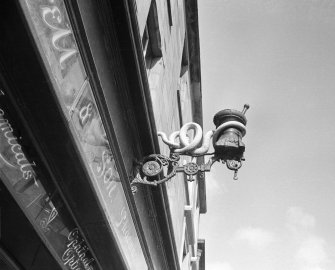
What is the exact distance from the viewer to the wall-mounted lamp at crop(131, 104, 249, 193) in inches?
194

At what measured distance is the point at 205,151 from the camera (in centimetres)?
523

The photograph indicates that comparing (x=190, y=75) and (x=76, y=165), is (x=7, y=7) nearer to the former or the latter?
(x=76, y=165)

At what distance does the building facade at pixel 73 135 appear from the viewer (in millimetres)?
3039

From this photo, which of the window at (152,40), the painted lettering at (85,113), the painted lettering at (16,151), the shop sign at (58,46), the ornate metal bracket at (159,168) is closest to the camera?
the shop sign at (58,46)

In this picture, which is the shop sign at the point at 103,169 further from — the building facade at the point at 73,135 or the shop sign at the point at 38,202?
the shop sign at the point at 38,202

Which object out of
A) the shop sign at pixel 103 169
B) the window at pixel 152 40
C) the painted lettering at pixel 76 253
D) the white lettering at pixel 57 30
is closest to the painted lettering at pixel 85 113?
the shop sign at pixel 103 169

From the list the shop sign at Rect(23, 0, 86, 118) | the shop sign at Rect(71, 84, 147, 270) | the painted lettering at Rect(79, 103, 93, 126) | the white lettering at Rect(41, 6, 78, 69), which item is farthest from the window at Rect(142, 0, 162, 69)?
the white lettering at Rect(41, 6, 78, 69)

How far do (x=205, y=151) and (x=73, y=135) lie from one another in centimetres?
241

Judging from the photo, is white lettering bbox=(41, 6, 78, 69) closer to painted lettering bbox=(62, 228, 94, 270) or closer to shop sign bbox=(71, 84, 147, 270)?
shop sign bbox=(71, 84, 147, 270)

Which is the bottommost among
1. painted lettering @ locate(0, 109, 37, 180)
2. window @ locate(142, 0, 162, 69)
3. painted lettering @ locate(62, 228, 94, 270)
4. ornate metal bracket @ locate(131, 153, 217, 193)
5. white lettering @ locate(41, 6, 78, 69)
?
painted lettering @ locate(62, 228, 94, 270)

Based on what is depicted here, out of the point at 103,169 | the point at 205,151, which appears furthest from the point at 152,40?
the point at 103,169

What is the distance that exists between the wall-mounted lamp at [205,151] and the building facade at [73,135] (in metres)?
0.32

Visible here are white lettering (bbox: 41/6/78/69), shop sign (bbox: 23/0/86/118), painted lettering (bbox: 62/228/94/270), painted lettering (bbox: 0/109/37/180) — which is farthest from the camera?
painted lettering (bbox: 62/228/94/270)

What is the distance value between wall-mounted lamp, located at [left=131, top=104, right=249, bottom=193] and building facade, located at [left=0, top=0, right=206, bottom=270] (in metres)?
0.32
